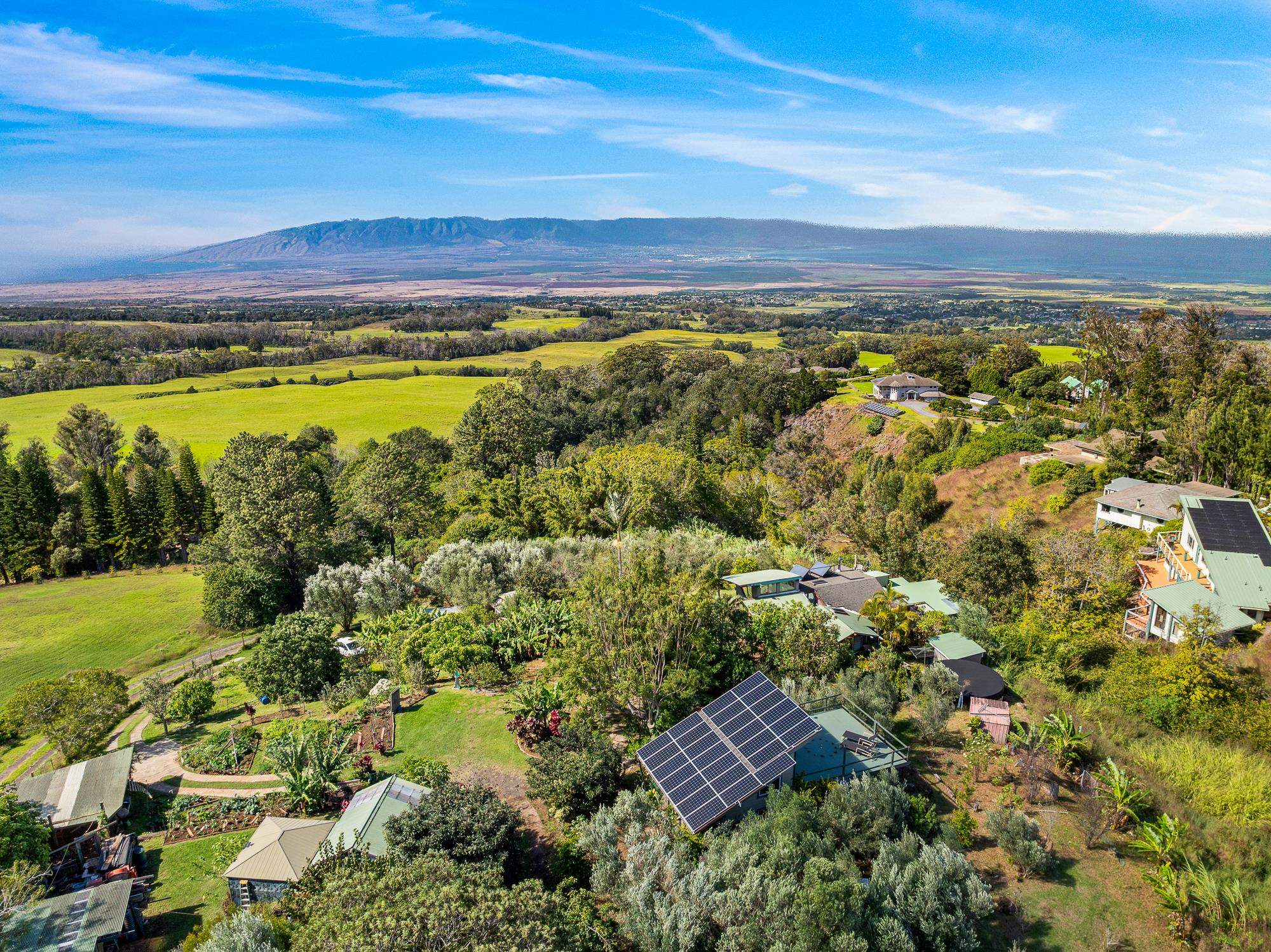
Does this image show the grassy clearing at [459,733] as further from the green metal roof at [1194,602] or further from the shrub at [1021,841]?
the green metal roof at [1194,602]

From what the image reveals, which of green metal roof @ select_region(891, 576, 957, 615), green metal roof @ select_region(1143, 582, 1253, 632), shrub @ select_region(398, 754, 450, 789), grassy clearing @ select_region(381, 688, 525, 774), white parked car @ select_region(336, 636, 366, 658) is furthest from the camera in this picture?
white parked car @ select_region(336, 636, 366, 658)

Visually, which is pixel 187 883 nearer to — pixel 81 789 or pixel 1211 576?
pixel 81 789

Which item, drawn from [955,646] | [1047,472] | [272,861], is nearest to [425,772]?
[272,861]

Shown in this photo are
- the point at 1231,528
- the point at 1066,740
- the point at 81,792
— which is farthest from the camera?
the point at 1231,528

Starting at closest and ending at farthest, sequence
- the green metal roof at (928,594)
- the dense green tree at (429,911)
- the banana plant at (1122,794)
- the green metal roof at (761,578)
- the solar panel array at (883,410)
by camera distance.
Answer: the dense green tree at (429,911) → the banana plant at (1122,794) → the green metal roof at (928,594) → the green metal roof at (761,578) → the solar panel array at (883,410)

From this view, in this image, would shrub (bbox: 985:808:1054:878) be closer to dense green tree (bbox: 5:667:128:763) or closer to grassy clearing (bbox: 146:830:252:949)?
grassy clearing (bbox: 146:830:252:949)

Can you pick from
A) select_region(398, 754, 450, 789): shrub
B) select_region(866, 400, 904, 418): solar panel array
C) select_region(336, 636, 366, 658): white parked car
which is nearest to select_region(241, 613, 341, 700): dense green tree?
select_region(336, 636, 366, 658): white parked car

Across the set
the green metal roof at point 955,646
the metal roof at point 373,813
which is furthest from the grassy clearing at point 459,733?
the green metal roof at point 955,646
